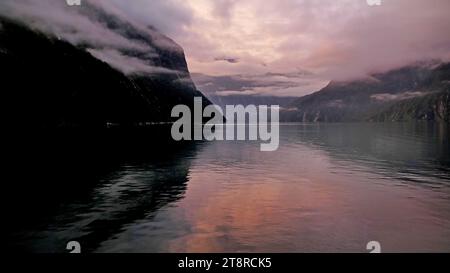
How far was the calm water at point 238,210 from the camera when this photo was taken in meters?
26.5

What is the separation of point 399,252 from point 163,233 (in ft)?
53.4

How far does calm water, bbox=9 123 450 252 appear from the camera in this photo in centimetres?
2648

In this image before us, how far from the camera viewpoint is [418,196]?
4188 centimetres

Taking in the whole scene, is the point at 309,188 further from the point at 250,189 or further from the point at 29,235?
the point at 29,235

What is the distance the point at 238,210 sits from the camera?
35875 millimetres

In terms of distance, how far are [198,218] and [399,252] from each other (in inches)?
627
